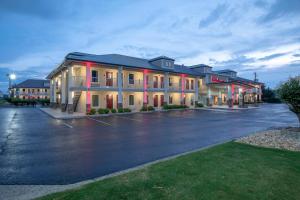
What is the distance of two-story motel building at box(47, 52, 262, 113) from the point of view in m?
25.2

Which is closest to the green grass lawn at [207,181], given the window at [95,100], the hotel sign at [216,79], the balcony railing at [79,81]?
the balcony railing at [79,81]

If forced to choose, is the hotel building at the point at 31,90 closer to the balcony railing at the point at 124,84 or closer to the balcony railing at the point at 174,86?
the balcony railing at the point at 124,84

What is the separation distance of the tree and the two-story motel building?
20.6 meters

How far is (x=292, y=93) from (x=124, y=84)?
2292cm

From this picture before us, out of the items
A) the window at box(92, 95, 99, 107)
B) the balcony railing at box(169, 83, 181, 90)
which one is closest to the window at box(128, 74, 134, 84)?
the window at box(92, 95, 99, 107)

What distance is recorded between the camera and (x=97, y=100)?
91.3ft

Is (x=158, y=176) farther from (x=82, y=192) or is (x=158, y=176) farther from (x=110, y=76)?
(x=110, y=76)

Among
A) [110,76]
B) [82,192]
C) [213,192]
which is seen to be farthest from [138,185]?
[110,76]

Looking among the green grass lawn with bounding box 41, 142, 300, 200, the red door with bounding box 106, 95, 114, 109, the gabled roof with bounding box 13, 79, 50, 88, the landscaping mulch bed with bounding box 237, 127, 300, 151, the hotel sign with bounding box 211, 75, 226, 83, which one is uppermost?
the gabled roof with bounding box 13, 79, 50, 88

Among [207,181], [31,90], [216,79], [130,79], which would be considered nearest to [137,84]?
[130,79]

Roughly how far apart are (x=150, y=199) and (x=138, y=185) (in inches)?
26.1

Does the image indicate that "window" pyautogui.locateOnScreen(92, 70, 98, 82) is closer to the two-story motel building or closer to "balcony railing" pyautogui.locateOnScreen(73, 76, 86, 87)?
the two-story motel building

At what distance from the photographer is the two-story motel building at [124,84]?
25.2 m

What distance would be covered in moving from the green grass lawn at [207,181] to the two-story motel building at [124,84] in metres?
21.0
